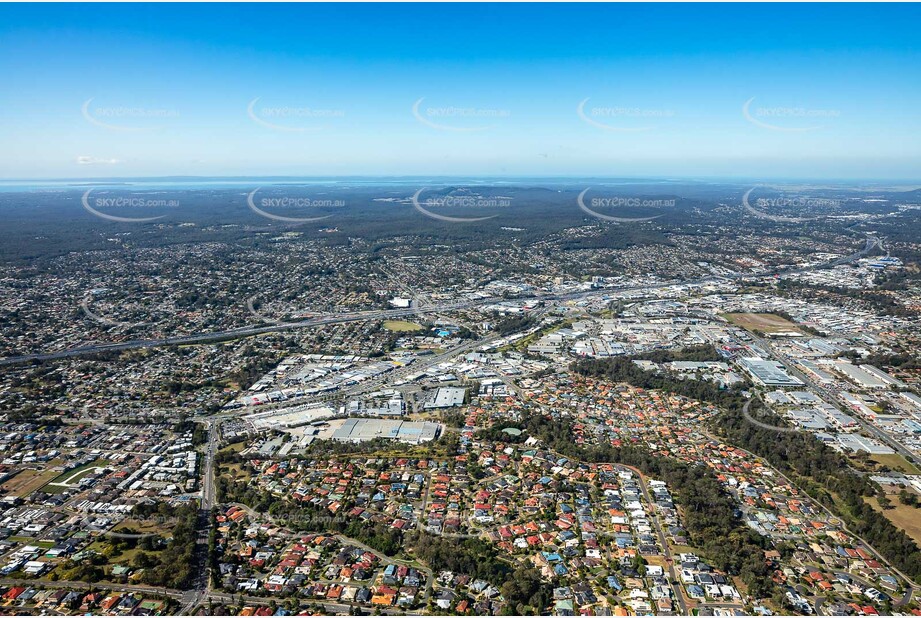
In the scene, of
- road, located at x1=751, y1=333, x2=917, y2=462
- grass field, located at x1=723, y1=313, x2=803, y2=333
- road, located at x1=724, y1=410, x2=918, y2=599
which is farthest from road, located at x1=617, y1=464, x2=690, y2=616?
grass field, located at x1=723, y1=313, x2=803, y2=333

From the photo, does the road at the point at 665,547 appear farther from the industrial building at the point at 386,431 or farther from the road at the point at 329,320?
the road at the point at 329,320

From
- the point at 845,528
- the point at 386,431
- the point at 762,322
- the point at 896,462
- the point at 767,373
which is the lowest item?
A: the point at 845,528

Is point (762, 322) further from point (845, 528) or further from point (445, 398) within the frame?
point (445, 398)

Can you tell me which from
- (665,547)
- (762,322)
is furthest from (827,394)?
(665,547)

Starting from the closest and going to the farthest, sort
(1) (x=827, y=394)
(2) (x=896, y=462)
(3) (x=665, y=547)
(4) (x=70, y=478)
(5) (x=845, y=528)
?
(3) (x=665, y=547) → (5) (x=845, y=528) → (4) (x=70, y=478) → (2) (x=896, y=462) → (1) (x=827, y=394)

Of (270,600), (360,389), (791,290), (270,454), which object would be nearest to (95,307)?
(360,389)

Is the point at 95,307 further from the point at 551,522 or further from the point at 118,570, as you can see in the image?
the point at 551,522

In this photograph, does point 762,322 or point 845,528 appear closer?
point 845,528
